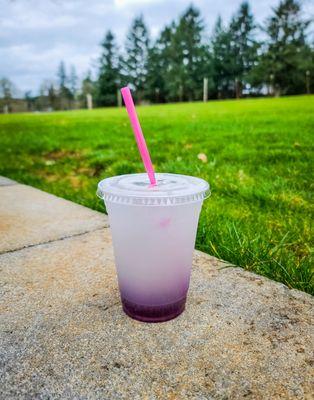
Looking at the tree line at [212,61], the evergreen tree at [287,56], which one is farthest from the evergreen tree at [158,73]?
the evergreen tree at [287,56]

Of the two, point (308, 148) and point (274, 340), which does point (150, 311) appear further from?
point (308, 148)

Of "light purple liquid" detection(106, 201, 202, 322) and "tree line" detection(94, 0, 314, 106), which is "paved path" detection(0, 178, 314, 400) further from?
"tree line" detection(94, 0, 314, 106)

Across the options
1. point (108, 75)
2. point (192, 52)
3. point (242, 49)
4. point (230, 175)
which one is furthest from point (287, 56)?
point (230, 175)

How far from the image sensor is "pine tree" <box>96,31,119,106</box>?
135 ft

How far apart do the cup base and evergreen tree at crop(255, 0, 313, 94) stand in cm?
3706

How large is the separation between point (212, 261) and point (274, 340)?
1.82 feet

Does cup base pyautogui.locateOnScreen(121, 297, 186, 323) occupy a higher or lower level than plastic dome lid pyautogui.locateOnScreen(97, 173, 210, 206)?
lower

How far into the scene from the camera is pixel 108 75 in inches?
1660

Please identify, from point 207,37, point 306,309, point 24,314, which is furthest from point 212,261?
point 207,37

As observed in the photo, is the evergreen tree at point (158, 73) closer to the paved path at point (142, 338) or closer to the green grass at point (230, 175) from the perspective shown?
the green grass at point (230, 175)

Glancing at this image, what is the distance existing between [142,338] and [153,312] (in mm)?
94

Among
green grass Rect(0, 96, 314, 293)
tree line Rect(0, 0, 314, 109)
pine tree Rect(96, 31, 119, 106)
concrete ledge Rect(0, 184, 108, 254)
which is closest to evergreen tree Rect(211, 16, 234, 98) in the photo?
tree line Rect(0, 0, 314, 109)

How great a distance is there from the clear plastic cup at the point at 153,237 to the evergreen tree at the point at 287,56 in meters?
37.0

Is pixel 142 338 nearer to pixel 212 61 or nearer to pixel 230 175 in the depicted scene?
pixel 230 175
